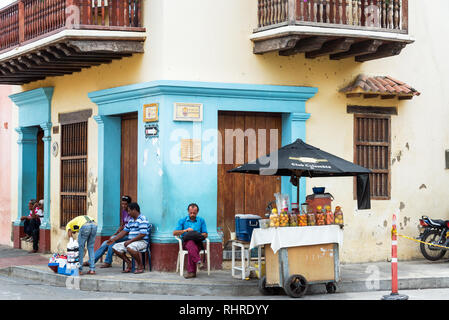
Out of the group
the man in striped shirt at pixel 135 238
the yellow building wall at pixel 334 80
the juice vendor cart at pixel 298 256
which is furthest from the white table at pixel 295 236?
the yellow building wall at pixel 334 80

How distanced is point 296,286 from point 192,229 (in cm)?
205

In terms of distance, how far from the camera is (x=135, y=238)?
13172mm

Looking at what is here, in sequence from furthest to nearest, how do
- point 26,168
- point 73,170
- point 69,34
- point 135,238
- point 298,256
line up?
point 26,168 < point 73,170 < point 69,34 < point 135,238 < point 298,256

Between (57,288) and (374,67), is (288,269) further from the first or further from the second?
(374,67)

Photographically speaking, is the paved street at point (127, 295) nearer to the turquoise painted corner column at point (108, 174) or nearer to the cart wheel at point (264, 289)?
the cart wheel at point (264, 289)

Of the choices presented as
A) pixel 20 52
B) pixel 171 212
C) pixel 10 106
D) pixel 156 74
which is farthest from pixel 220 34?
pixel 10 106

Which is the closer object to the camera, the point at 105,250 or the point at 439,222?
the point at 105,250

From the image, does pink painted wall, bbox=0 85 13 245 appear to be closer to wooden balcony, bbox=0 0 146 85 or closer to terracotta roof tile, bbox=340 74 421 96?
wooden balcony, bbox=0 0 146 85

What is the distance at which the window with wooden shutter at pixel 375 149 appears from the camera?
49.4 feet

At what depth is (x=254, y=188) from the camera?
14516 millimetres

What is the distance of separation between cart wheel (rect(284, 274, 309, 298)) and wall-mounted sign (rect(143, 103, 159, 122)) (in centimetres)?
362

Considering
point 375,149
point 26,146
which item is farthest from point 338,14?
point 26,146

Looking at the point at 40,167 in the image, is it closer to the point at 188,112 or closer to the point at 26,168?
the point at 26,168

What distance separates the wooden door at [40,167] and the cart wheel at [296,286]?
9027 mm
